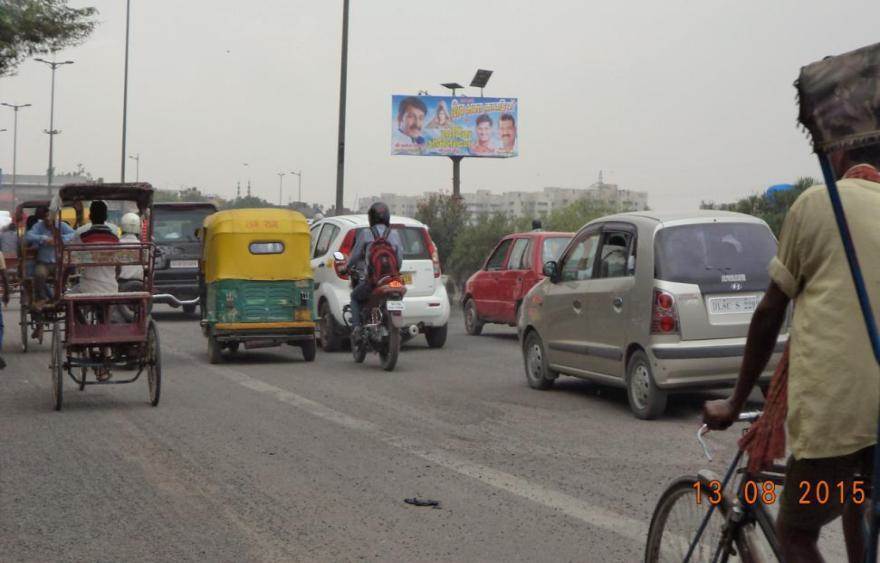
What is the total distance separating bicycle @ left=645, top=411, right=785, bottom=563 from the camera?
366cm

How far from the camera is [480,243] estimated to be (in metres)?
33.4

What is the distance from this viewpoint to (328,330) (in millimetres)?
17500

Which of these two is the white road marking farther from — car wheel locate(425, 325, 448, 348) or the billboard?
the billboard

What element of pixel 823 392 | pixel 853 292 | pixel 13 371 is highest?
pixel 853 292

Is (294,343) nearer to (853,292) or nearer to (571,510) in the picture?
(571,510)

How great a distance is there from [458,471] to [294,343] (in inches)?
315

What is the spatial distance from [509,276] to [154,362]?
860 centimetres

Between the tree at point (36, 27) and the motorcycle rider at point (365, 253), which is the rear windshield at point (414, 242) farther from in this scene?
the tree at point (36, 27)

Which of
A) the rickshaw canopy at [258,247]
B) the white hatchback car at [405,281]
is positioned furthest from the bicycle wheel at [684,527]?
the white hatchback car at [405,281]

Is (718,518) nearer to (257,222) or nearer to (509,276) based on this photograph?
(257,222)

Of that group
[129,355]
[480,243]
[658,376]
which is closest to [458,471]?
[658,376]

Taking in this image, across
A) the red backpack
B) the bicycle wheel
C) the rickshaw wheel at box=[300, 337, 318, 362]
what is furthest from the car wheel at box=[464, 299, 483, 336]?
the bicycle wheel

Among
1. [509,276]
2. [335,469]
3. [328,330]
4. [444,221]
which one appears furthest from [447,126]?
[335,469]

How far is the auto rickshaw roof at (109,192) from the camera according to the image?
41.4 ft
